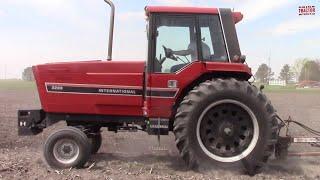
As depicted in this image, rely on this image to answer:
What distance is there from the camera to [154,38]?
7.74 metres

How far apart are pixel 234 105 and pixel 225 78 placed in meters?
0.46

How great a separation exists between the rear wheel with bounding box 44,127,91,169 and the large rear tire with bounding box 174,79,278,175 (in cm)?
152

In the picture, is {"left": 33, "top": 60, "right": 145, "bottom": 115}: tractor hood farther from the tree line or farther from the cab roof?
the tree line

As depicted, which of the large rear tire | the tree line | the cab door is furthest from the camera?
the tree line

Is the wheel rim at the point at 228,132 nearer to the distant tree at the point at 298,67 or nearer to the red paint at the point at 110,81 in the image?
the red paint at the point at 110,81

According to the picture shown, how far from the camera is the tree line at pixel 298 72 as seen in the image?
10725 centimetres

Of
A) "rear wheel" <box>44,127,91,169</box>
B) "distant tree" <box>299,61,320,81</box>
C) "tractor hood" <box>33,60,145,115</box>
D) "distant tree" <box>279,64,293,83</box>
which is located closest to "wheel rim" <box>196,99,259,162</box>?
"tractor hood" <box>33,60,145,115</box>

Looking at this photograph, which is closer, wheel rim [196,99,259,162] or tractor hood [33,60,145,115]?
wheel rim [196,99,259,162]

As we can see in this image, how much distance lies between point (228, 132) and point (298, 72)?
131131 millimetres

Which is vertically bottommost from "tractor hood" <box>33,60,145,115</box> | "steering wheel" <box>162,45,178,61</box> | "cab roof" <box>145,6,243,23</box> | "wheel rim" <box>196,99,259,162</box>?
"wheel rim" <box>196,99,259,162</box>

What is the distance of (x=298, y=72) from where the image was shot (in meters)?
133

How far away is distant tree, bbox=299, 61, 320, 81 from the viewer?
385ft

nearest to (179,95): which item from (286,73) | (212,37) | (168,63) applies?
(168,63)

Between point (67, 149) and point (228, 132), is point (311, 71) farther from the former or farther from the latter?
point (67, 149)
